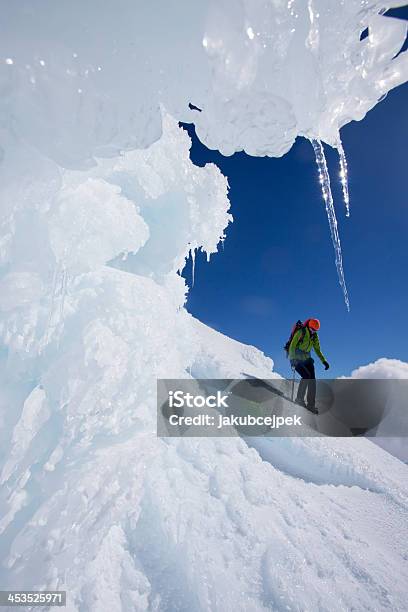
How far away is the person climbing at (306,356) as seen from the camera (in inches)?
256

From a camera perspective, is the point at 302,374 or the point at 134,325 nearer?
the point at 134,325

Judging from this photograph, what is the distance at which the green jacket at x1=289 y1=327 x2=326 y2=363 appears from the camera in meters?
6.60

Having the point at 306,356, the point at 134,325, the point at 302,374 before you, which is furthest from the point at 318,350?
the point at 134,325

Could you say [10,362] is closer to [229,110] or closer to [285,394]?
[229,110]

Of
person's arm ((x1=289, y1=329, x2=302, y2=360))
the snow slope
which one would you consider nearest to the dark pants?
person's arm ((x1=289, y1=329, x2=302, y2=360))

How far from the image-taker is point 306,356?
6.57 m

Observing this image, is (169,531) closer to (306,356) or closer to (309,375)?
(309,375)

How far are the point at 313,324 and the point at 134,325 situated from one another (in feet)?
14.2

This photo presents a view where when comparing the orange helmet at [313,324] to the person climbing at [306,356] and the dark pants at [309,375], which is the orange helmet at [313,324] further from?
the dark pants at [309,375]

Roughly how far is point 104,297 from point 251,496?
2792mm

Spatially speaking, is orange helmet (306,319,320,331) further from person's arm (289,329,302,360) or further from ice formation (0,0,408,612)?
ice formation (0,0,408,612)

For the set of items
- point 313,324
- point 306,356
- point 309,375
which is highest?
point 313,324

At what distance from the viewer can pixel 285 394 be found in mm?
7738

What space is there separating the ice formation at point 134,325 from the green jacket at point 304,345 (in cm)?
281
